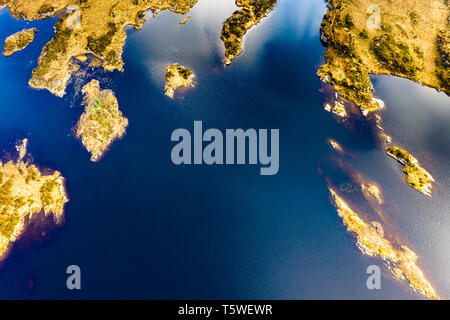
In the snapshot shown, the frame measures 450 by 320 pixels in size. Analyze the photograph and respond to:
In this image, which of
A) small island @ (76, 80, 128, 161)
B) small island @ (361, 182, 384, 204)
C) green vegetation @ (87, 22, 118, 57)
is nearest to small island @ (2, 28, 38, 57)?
green vegetation @ (87, 22, 118, 57)

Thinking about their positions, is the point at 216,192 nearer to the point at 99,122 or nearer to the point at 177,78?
the point at 99,122

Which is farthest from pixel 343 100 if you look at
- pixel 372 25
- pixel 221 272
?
pixel 221 272

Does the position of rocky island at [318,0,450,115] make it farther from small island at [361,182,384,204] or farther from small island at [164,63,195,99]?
small island at [164,63,195,99]

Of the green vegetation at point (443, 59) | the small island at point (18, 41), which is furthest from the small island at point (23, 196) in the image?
the green vegetation at point (443, 59)

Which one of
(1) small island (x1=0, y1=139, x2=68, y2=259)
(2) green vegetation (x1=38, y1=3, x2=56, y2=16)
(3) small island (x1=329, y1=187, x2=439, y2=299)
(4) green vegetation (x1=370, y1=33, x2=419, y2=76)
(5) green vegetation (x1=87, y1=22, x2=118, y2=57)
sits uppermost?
(2) green vegetation (x1=38, y1=3, x2=56, y2=16)

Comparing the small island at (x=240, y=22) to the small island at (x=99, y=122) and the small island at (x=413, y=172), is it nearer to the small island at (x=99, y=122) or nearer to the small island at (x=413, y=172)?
the small island at (x=99, y=122)
